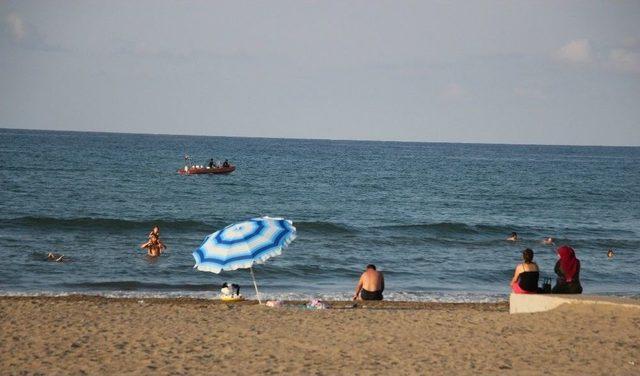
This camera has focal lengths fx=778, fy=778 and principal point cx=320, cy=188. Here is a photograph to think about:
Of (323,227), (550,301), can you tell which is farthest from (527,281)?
(323,227)

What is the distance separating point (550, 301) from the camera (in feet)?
42.2

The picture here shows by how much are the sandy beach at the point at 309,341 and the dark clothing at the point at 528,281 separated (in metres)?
0.85

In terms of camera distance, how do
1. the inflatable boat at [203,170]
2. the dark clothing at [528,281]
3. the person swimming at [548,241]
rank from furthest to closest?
the inflatable boat at [203,170]
the person swimming at [548,241]
the dark clothing at [528,281]

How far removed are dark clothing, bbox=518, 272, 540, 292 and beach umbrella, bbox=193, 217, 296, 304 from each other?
4.17 metres

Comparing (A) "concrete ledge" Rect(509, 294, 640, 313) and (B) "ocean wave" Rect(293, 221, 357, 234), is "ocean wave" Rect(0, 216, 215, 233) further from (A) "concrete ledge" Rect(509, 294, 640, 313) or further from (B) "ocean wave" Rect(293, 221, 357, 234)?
(A) "concrete ledge" Rect(509, 294, 640, 313)

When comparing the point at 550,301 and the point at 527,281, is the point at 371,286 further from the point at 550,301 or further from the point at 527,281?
the point at 550,301

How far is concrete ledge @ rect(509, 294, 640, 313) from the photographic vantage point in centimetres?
1270

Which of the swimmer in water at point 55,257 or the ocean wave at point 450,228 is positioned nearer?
the swimmer in water at point 55,257

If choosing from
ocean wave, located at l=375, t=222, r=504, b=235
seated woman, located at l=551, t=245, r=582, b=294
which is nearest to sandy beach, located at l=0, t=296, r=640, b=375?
seated woman, located at l=551, t=245, r=582, b=294

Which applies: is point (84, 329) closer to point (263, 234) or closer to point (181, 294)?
point (263, 234)

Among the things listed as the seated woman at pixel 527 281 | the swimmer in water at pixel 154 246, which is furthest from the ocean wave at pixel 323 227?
the seated woman at pixel 527 281

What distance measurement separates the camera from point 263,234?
543 inches

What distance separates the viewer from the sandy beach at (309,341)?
980 centimetres

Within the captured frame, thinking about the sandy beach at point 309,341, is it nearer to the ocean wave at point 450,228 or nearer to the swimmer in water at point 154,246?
the swimmer in water at point 154,246
